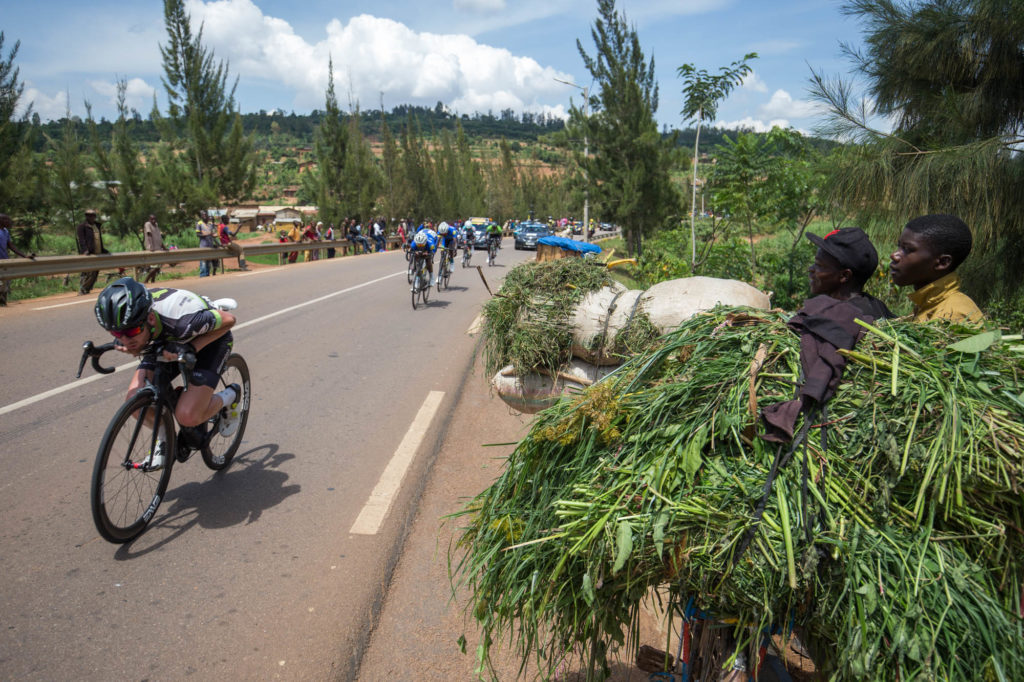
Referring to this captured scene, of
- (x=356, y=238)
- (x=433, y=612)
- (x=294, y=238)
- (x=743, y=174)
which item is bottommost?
(x=433, y=612)

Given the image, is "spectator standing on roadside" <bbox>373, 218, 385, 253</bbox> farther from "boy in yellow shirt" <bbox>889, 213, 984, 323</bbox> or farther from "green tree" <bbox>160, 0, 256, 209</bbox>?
"boy in yellow shirt" <bbox>889, 213, 984, 323</bbox>

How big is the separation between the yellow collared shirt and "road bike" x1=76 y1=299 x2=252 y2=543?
13.4 feet

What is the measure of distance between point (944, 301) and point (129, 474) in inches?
184

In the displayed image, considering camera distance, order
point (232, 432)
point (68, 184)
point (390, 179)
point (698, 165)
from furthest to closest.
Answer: point (390, 179)
point (68, 184)
point (698, 165)
point (232, 432)

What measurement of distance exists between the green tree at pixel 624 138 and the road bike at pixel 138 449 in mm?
18206

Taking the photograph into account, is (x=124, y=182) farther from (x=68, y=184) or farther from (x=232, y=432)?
(x=232, y=432)

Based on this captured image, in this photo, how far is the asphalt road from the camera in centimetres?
290

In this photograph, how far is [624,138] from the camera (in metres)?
20.8

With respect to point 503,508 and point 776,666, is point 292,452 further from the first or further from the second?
point 776,666

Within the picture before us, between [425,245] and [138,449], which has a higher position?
[425,245]

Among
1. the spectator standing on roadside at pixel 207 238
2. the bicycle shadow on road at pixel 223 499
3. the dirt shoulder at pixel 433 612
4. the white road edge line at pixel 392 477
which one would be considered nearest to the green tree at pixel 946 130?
the dirt shoulder at pixel 433 612

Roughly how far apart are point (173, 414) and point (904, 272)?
14.3ft

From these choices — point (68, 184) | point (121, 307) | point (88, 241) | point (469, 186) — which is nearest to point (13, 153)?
point (68, 184)

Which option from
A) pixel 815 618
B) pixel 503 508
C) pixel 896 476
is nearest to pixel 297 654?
pixel 503 508
